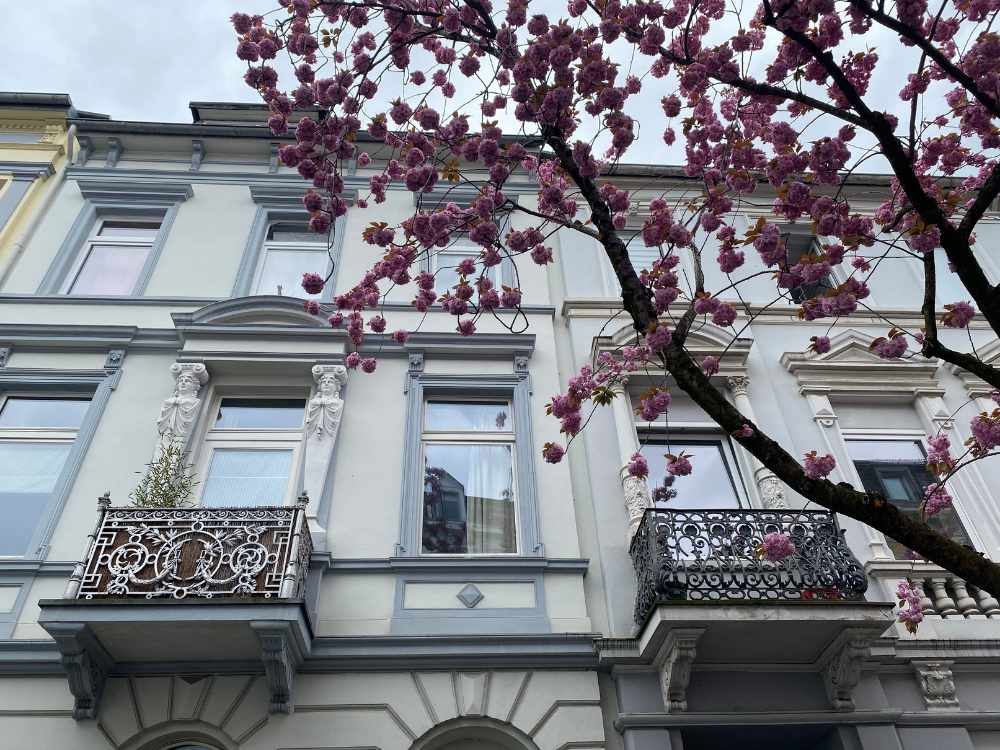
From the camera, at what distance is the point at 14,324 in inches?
394

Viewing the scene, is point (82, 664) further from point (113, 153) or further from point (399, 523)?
point (113, 153)

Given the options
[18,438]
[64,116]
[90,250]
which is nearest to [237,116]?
[64,116]

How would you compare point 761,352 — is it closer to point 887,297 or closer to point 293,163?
point 887,297

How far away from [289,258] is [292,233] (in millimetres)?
677

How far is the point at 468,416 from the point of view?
9930mm

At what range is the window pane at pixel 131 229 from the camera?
12.0 m

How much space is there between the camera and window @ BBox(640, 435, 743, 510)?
9172 mm

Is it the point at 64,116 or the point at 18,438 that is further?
the point at 64,116

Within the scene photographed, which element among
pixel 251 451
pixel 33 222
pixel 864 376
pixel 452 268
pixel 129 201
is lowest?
pixel 251 451

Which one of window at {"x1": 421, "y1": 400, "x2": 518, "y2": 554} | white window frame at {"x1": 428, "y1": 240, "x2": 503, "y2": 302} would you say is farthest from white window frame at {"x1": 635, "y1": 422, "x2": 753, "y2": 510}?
white window frame at {"x1": 428, "y1": 240, "x2": 503, "y2": 302}

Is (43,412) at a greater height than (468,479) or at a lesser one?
greater

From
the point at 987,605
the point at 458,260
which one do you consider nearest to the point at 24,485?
the point at 458,260

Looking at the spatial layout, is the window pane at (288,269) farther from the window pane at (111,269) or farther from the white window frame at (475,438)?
the white window frame at (475,438)

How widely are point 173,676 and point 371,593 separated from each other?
1930mm
